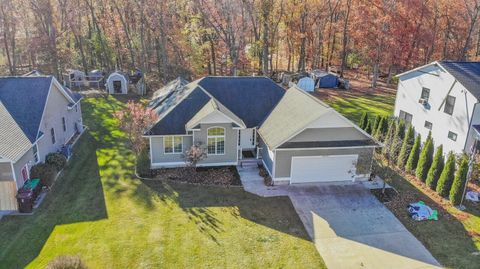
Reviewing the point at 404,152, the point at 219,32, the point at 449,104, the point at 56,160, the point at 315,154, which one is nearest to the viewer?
the point at 315,154

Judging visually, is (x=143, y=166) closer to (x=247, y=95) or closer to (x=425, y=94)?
(x=247, y=95)

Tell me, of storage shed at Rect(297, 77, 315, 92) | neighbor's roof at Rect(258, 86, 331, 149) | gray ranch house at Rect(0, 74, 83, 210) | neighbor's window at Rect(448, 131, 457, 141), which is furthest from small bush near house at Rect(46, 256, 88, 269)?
storage shed at Rect(297, 77, 315, 92)

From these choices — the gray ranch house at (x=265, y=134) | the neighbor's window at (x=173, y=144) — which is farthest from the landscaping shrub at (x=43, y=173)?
the neighbor's window at (x=173, y=144)

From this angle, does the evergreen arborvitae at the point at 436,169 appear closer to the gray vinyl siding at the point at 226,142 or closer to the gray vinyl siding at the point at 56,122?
the gray vinyl siding at the point at 226,142

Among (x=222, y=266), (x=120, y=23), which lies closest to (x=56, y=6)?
(x=120, y=23)

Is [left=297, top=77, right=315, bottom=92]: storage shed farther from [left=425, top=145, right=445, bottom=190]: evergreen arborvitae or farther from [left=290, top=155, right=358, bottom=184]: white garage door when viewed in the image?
[left=425, top=145, right=445, bottom=190]: evergreen arborvitae

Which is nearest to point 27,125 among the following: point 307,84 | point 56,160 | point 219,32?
point 56,160
